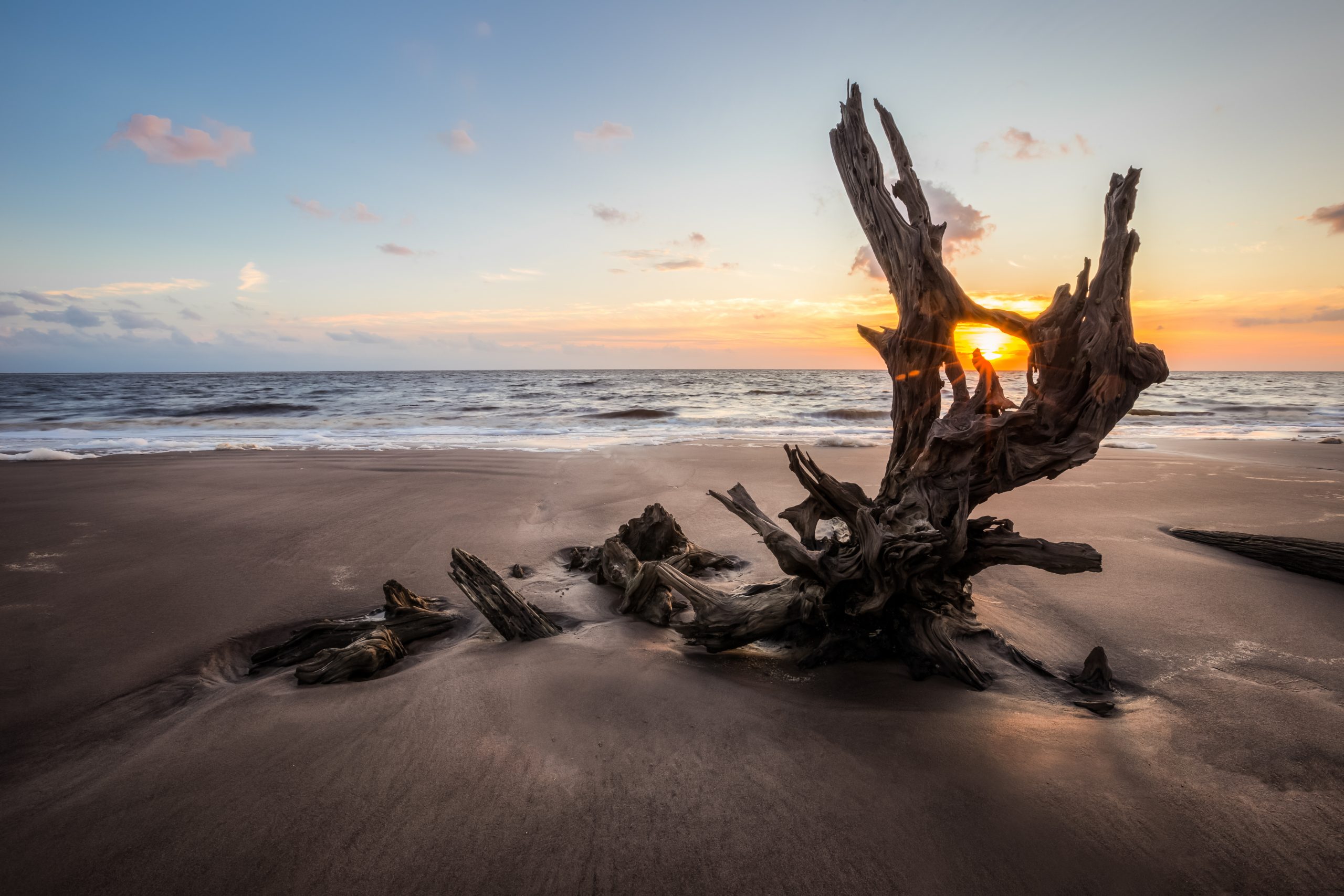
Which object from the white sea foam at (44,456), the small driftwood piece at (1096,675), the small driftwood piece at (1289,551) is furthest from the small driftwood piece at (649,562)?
the white sea foam at (44,456)

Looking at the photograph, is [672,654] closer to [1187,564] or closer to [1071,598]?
[1071,598]

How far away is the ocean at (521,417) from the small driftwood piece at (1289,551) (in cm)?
838

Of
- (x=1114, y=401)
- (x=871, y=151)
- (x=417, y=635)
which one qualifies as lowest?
(x=417, y=635)

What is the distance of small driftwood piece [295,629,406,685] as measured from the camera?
10.2ft

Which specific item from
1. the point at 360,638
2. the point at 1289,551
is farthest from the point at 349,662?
the point at 1289,551

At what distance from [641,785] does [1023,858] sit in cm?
129

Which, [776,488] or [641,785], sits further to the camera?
[776,488]

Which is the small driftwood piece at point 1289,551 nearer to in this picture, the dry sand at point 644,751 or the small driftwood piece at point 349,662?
the dry sand at point 644,751

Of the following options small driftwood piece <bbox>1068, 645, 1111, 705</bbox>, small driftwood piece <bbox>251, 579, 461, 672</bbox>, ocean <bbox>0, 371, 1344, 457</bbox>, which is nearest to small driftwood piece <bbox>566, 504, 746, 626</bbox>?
small driftwood piece <bbox>251, 579, 461, 672</bbox>

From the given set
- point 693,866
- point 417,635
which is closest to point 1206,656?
point 693,866

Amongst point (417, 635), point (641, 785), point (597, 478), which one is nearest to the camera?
point (641, 785)

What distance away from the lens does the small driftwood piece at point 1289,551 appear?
14.0 ft

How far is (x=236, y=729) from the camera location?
8.69ft

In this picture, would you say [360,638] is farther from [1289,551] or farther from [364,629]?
[1289,551]
